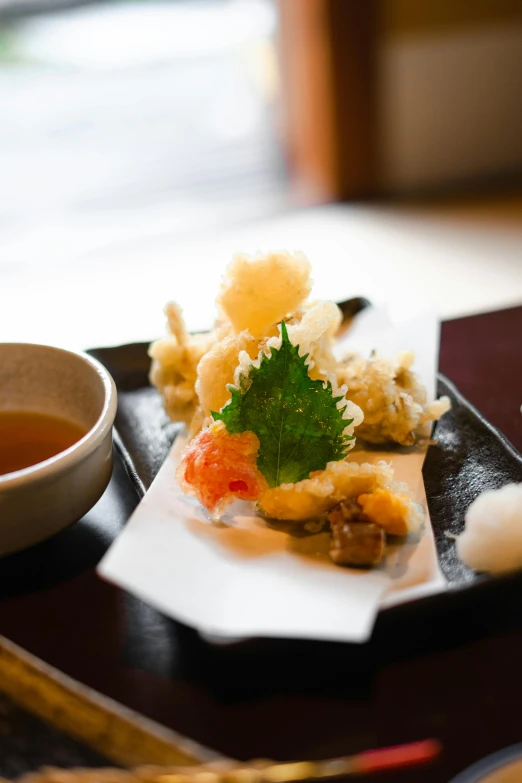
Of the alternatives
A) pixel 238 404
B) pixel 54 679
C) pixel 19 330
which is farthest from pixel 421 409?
pixel 19 330

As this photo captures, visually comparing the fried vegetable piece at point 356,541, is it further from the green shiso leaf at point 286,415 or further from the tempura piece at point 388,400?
the tempura piece at point 388,400

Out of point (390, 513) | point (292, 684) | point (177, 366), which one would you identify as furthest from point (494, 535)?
point (177, 366)

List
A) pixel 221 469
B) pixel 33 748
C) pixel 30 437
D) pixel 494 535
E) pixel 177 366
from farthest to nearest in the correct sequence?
pixel 177 366 < pixel 30 437 < pixel 221 469 < pixel 494 535 < pixel 33 748

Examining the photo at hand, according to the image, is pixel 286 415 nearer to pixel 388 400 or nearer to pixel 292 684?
pixel 388 400

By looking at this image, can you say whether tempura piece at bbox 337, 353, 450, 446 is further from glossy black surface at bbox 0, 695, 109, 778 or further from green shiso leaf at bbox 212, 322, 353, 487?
glossy black surface at bbox 0, 695, 109, 778

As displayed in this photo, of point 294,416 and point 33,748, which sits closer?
point 33,748

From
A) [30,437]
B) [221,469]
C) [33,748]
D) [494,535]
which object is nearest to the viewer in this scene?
[33,748]

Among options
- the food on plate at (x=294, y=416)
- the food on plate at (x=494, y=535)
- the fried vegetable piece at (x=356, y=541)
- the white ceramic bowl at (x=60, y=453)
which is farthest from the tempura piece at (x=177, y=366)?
the food on plate at (x=494, y=535)

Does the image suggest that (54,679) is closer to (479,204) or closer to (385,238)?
(385,238)
